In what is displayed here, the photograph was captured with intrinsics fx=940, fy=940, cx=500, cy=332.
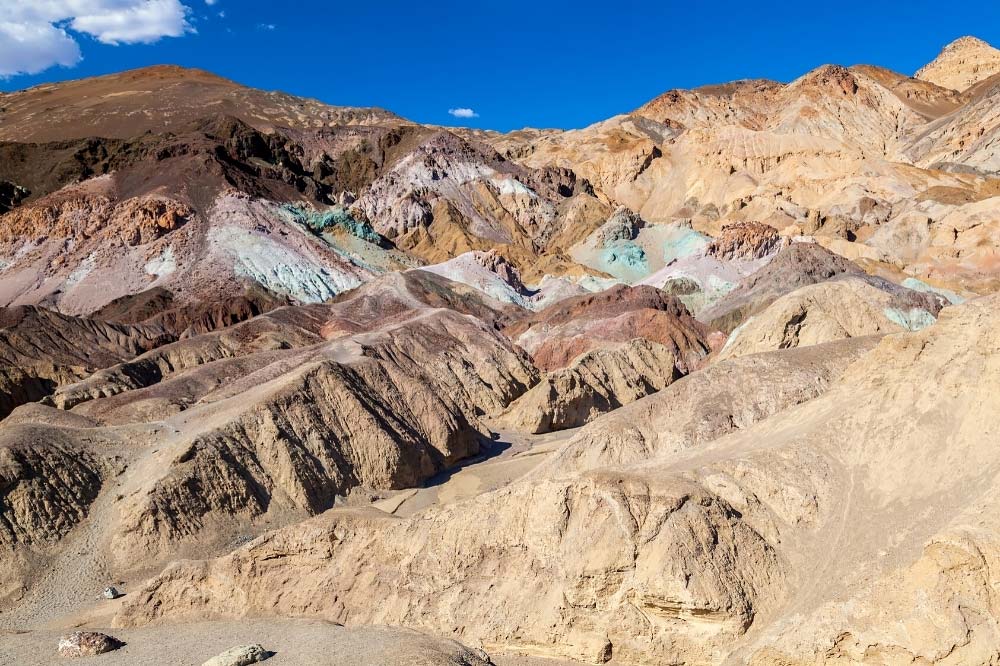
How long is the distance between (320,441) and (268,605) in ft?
38.7

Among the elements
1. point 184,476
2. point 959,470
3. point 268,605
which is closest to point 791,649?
point 959,470

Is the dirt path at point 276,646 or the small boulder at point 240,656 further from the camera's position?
the small boulder at point 240,656

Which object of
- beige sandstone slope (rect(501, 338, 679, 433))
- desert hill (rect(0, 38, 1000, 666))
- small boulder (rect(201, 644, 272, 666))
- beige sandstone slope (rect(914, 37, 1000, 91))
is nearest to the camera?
small boulder (rect(201, 644, 272, 666))

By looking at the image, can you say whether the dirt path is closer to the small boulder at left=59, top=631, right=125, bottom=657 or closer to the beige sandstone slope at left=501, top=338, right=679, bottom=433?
the small boulder at left=59, top=631, right=125, bottom=657

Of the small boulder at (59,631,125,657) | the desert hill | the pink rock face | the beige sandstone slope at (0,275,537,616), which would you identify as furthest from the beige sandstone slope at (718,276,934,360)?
the small boulder at (59,631,125,657)

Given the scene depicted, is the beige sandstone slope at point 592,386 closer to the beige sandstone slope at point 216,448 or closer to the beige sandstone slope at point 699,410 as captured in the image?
the beige sandstone slope at point 216,448

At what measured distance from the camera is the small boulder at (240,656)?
527 inches

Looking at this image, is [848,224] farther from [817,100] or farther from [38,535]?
[38,535]

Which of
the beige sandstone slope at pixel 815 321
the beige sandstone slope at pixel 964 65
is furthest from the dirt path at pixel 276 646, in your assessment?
the beige sandstone slope at pixel 964 65

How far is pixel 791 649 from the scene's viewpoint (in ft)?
39.4

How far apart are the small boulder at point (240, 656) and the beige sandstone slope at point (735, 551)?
223 cm

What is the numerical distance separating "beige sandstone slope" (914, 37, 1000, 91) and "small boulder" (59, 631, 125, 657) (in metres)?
165

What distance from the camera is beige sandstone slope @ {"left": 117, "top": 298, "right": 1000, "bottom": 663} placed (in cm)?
1172

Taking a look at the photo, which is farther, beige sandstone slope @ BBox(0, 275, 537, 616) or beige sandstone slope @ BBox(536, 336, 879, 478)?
beige sandstone slope @ BBox(536, 336, 879, 478)
